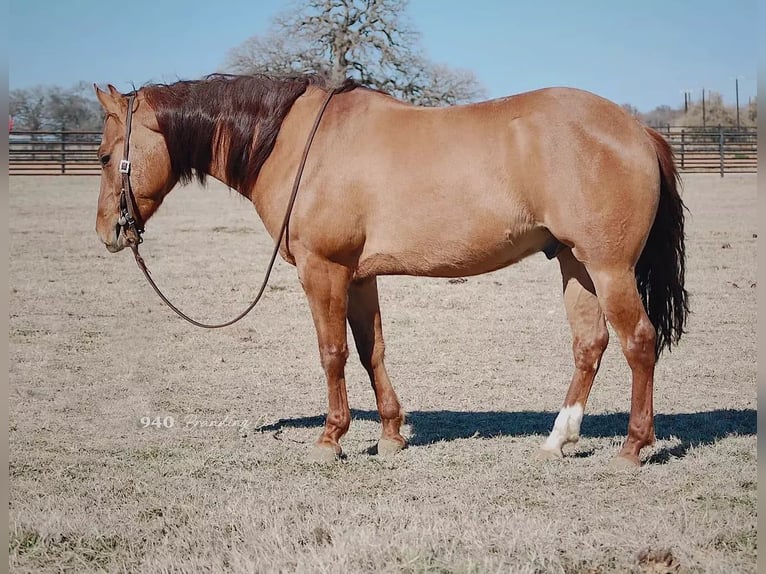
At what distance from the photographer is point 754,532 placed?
10.9 ft

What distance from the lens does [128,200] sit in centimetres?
493

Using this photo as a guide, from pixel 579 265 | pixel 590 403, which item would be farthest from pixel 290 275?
pixel 579 265

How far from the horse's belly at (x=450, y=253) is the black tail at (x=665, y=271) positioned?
0.67 m

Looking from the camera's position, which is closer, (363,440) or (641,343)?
(641,343)

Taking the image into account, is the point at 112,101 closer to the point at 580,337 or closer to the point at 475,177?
the point at 475,177

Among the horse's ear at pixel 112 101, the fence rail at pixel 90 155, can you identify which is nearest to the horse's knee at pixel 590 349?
the horse's ear at pixel 112 101

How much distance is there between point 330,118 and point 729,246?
9.82m

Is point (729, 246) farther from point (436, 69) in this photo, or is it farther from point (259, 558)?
point (436, 69)

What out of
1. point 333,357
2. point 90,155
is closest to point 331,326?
point 333,357

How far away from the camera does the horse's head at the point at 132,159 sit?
489 cm

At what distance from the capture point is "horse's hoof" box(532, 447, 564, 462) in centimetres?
462

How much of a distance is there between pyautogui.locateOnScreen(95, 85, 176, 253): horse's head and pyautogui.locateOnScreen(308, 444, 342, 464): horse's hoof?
1686 mm

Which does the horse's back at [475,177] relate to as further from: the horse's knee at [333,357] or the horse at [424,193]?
the horse's knee at [333,357]

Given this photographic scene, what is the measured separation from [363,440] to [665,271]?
2090mm
